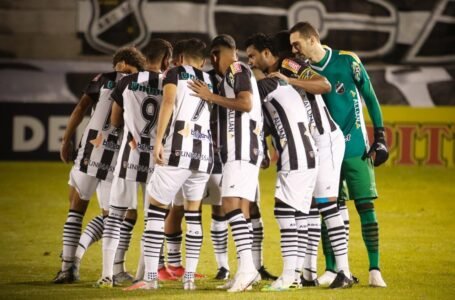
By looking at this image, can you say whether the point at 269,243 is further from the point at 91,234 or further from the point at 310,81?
the point at 310,81

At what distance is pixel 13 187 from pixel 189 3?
→ 853 cm

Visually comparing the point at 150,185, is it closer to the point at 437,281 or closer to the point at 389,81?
the point at 437,281

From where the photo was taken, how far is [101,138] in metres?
8.93

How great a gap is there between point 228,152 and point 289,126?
0.57m

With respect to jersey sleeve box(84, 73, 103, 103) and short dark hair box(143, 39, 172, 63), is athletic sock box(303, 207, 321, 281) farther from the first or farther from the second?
jersey sleeve box(84, 73, 103, 103)

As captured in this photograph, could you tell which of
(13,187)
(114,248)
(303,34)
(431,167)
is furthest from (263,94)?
(431,167)

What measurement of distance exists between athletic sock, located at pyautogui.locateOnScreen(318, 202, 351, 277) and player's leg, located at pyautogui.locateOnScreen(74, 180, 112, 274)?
1.84 m

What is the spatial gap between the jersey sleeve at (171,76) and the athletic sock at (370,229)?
75.3 inches

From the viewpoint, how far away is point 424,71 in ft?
75.2

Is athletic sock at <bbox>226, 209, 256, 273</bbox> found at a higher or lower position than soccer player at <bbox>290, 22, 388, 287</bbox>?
lower

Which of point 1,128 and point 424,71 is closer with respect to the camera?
point 1,128

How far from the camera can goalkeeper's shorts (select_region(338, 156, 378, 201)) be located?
28.7 feet

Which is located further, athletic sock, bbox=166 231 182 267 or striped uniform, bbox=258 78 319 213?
athletic sock, bbox=166 231 182 267

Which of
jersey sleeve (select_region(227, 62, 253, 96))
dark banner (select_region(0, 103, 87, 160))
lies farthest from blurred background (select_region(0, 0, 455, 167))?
jersey sleeve (select_region(227, 62, 253, 96))
